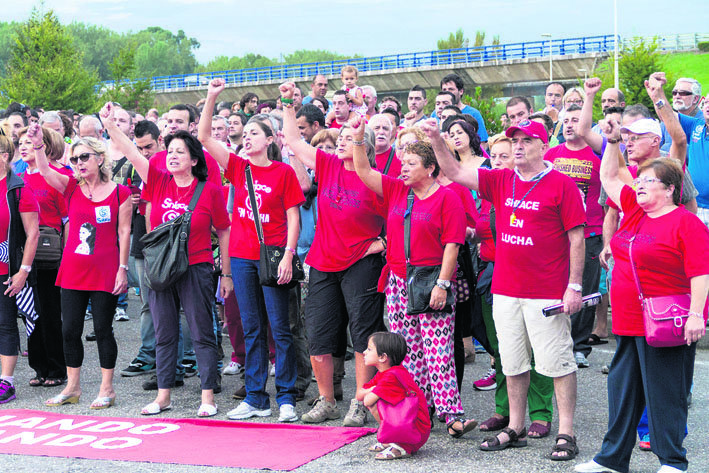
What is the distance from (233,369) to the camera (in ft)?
26.2

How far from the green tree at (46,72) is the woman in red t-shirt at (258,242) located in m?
34.8

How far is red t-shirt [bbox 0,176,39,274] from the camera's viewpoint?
7.29 m

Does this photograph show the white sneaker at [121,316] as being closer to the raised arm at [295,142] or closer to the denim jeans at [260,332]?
the denim jeans at [260,332]

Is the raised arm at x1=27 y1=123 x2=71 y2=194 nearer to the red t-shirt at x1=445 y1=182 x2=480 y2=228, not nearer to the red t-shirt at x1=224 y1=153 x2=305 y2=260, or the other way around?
the red t-shirt at x1=224 y1=153 x2=305 y2=260

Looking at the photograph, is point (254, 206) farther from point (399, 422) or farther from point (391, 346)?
point (399, 422)

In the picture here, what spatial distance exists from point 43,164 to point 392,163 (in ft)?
9.79

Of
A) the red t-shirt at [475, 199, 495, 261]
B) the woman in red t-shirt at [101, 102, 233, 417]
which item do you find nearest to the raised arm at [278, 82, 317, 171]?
the woman in red t-shirt at [101, 102, 233, 417]

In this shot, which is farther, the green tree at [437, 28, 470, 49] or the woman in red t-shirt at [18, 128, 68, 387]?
the green tree at [437, 28, 470, 49]

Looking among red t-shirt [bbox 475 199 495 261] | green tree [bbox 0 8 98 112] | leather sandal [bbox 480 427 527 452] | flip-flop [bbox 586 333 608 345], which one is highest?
green tree [bbox 0 8 98 112]

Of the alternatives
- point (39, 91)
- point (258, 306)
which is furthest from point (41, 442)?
point (39, 91)

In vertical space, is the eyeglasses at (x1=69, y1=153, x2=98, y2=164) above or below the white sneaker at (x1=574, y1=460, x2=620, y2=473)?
above

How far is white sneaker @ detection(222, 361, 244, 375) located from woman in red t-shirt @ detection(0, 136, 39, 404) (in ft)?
5.99

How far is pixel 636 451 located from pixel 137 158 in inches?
166

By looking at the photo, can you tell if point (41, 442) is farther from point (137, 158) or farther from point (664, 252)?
point (664, 252)
